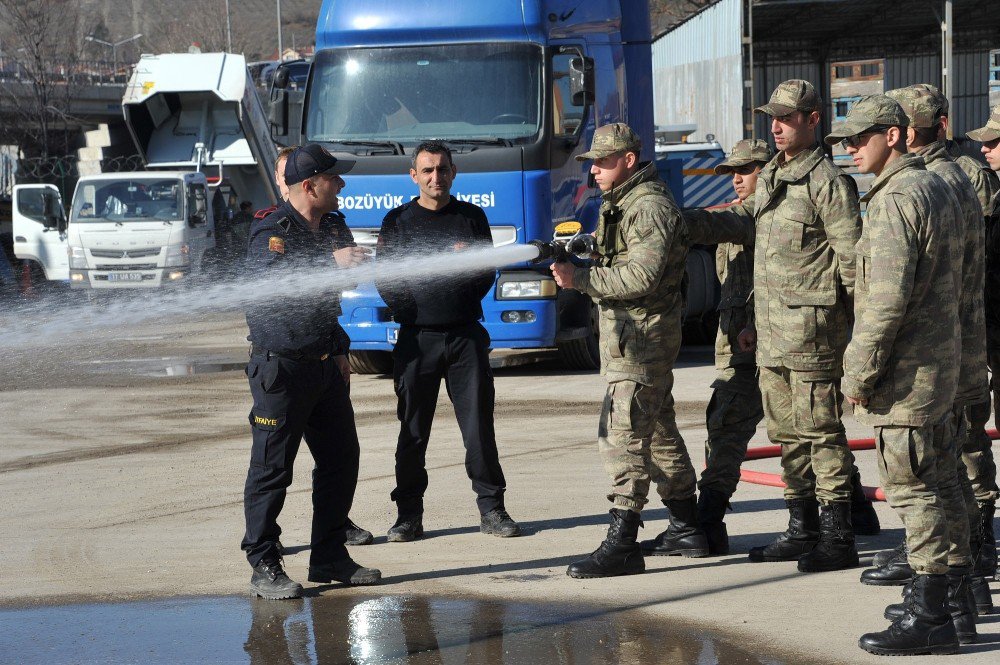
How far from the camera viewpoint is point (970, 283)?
4.81 m

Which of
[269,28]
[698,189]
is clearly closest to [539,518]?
[698,189]

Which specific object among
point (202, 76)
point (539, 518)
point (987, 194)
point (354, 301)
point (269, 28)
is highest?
point (269, 28)

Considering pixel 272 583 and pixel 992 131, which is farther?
pixel 992 131

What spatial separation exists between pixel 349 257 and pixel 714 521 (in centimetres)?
212

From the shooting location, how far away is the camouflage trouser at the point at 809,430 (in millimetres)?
5277

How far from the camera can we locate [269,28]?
138125mm

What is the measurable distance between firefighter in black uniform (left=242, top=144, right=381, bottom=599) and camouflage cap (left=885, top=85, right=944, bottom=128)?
7.73 ft

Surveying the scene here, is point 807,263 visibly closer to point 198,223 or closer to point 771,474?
point 771,474

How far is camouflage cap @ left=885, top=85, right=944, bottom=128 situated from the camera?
16.4 feet

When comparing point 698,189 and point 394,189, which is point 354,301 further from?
point 698,189

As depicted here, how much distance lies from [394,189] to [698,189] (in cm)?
702

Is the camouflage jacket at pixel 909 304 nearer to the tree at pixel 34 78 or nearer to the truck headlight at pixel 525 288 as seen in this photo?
the truck headlight at pixel 525 288

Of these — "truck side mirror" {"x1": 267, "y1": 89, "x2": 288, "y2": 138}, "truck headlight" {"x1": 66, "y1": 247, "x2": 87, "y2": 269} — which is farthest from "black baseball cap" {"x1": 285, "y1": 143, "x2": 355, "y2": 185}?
"truck headlight" {"x1": 66, "y1": 247, "x2": 87, "y2": 269}

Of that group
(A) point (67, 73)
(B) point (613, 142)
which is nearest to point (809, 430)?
(B) point (613, 142)
